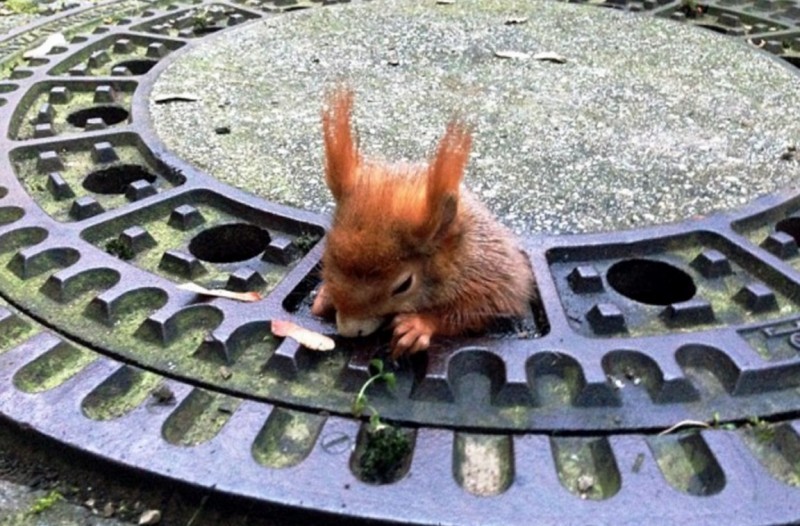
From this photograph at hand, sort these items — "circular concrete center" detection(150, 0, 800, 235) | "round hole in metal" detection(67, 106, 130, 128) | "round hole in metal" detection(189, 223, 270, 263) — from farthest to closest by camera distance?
"round hole in metal" detection(67, 106, 130, 128), "circular concrete center" detection(150, 0, 800, 235), "round hole in metal" detection(189, 223, 270, 263)

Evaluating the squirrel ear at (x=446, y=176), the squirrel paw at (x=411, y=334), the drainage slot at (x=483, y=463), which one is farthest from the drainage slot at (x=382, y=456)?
the squirrel ear at (x=446, y=176)

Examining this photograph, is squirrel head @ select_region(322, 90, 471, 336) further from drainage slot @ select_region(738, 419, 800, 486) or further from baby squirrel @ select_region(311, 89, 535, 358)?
drainage slot @ select_region(738, 419, 800, 486)

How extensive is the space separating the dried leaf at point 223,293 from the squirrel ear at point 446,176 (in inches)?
23.4

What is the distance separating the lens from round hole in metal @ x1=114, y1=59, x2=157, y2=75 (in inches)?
169

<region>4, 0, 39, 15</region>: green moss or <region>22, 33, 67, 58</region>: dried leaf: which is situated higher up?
<region>22, 33, 67, 58</region>: dried leaf

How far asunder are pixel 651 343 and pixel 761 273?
0.56 meters

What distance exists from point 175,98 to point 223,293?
1601 mm

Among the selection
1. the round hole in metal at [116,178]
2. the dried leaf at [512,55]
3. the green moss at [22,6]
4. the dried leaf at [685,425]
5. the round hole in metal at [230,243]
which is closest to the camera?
the dried leaf at [685,425]

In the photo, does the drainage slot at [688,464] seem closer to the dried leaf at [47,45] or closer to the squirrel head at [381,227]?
the squirrel head at [381,227]

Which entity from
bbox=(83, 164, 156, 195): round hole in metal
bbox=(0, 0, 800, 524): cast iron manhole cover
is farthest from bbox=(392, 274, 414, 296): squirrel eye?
bbox=(83, 164, 156, 195): round hole in metal

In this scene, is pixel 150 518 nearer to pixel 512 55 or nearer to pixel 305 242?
pixel 305 242

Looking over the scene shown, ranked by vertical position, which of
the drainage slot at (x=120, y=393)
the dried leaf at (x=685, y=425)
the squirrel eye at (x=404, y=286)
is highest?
the squirrel eye at (x=404, y=286)

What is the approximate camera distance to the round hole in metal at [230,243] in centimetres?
286

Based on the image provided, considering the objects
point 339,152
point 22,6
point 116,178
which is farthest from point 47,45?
point 339,152
